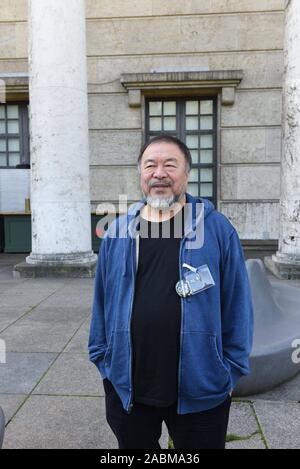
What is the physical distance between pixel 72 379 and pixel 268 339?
179cm

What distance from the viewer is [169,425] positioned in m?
2.17

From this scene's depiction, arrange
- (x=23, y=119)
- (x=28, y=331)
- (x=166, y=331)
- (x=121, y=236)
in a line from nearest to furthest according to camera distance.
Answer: (x=166, y=331)
(x=121, y=236)
(x=28, y=331)
(x=23, y=119)

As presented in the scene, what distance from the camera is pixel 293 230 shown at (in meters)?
8.59

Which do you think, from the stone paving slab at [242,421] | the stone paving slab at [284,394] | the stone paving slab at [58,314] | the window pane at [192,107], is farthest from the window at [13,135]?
the stone paving slab at [242,421]

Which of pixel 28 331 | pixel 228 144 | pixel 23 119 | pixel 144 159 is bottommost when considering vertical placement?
pixel 28 331

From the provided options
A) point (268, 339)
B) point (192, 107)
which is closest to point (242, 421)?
point (268, 339)

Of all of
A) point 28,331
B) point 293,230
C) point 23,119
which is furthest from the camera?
point 23,119

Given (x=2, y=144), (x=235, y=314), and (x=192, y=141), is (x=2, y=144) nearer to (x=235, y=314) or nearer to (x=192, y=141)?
(x=192, y=141)

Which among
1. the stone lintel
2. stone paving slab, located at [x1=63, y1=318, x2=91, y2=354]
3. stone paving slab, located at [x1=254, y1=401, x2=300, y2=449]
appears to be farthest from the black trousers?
the stone lintel

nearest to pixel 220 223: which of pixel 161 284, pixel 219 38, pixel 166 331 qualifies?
pixel 161 284

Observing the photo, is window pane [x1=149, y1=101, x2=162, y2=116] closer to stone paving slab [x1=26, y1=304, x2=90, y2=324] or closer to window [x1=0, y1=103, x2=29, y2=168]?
window [x1=0, y1=103, x2=29, y2=168]

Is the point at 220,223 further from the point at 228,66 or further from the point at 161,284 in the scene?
the point at 228,66

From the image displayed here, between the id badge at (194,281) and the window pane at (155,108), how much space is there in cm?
1159

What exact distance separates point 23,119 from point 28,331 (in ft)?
31.0
